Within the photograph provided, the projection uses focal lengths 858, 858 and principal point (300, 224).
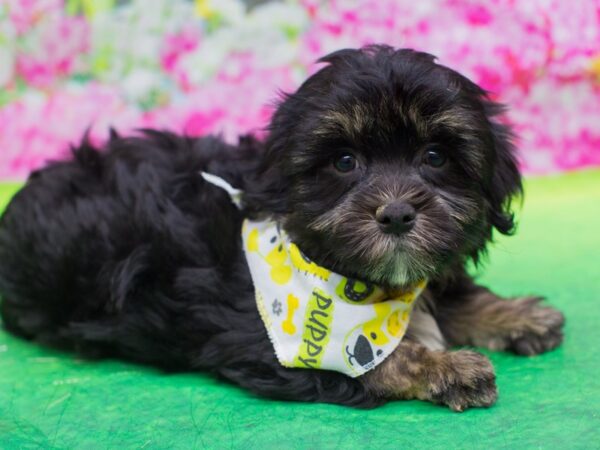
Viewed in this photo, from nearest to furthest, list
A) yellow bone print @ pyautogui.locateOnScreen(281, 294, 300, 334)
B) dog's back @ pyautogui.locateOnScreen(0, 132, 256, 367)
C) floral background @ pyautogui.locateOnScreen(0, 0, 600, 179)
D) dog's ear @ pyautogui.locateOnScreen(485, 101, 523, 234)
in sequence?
1. yellow bone print @ pyautogui.locateOnScreen(281, 294, 300, 334)
2. dog's ear @ pyautogui.locateOnScreen(485, 101, 523, 234)
3. dog's back @ pyautogui.locateOnScreen(0, 132, 256, 367)
4. floral background @ pyautogui.locateOnScreen(0, 0, 600, 179)

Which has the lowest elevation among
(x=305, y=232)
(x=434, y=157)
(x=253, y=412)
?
(x=253, y=412)

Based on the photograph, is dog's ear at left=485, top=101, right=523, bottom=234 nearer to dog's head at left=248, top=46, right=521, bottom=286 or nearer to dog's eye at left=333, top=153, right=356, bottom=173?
dog's head at left=248, top=46, right=521, bottom=286

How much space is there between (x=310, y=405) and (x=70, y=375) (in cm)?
116

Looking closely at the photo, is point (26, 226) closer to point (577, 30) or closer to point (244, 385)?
point (244, 385)

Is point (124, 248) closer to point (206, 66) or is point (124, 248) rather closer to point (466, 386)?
point (466, 386)

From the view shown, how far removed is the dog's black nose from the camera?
2.99 metres

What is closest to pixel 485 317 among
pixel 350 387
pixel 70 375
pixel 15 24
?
pixel 350 387

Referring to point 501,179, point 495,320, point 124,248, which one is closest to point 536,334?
point 495,320

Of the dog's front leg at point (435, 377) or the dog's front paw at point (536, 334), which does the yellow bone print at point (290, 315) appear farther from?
the dog's front paw at point (536, 334)

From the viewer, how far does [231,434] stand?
3.02m

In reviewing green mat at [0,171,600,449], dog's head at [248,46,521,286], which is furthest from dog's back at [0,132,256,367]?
dog's head at [248,46,521,286]

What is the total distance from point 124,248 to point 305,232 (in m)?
0.95

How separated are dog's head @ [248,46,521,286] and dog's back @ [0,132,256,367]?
0.46 meters

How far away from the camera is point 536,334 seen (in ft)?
12.5
